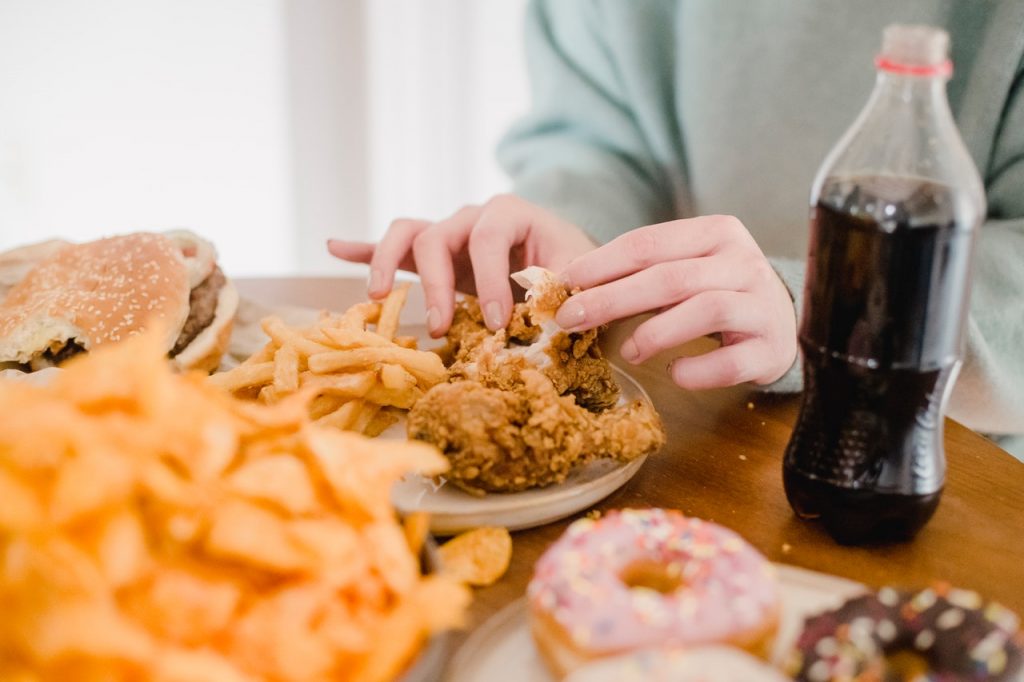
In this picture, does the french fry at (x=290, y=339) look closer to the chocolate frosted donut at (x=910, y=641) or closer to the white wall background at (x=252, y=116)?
the chocolate frosted donut at (x=910, y=641)

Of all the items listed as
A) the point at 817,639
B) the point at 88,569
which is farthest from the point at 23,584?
the point at 817,639

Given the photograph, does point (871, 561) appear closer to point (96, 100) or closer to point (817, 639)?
point (817, 639)

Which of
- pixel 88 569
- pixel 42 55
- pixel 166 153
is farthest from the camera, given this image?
pixel 166 153

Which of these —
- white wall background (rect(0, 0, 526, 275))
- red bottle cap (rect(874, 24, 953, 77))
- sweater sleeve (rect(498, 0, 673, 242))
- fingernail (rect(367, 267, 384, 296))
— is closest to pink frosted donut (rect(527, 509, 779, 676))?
red bottle cap (rect(874, 24, 953, 77))

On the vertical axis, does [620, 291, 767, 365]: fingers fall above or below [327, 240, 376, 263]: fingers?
above

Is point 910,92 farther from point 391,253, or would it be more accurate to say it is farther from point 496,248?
point 391,253

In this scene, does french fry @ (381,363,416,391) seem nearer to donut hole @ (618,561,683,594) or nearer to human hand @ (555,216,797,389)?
human hand @ (555,216,797,389)
